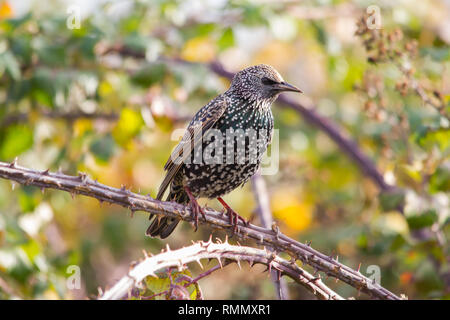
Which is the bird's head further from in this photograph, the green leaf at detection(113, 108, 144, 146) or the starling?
the green leaf at detection(113, 108, 144, 146)

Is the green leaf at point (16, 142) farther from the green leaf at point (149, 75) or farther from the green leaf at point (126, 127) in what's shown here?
the green leaf at point (149, 75)

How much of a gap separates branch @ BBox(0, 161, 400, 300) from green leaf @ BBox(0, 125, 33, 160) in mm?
2385

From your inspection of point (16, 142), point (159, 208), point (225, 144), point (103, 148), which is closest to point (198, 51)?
point (103, 148)

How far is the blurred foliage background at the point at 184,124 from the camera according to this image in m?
4.11

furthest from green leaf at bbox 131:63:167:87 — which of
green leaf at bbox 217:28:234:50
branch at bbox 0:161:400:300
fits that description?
branch at bbox 0:161:400:300

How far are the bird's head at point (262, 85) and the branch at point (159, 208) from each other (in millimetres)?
1459

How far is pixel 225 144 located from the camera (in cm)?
417

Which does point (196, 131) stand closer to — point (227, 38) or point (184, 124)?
point (227, 38)

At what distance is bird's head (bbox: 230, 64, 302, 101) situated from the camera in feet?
14.5

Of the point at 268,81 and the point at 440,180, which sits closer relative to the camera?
the point at 440,180

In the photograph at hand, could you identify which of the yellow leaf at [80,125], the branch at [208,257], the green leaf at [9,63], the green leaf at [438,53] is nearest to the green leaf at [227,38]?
the yellow leaf at [80,125]

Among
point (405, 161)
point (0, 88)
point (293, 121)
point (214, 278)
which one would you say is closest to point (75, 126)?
point (0, 88)

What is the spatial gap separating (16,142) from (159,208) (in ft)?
8.44
